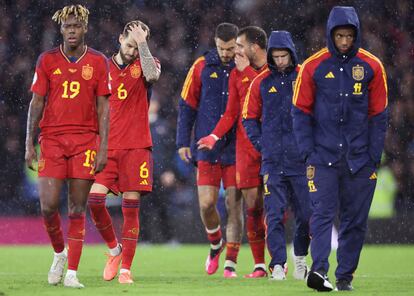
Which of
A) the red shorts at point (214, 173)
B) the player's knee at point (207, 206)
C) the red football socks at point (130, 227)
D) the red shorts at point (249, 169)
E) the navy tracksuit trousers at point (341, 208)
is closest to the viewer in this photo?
the navy tracksuit trousers at point (341, 208)

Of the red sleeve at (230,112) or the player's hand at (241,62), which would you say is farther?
the player's hand at (241,62)

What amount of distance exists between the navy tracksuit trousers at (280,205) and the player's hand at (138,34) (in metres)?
1.60

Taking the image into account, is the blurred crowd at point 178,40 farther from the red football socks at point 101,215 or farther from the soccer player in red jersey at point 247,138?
the red football socks at point 101,215

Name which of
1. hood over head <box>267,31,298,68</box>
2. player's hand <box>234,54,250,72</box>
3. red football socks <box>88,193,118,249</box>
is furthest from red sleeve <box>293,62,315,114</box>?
player's hand <box>234,54,250,72</box>

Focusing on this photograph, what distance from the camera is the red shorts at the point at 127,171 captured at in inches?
393

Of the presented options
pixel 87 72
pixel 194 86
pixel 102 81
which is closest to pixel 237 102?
pixel 194 86

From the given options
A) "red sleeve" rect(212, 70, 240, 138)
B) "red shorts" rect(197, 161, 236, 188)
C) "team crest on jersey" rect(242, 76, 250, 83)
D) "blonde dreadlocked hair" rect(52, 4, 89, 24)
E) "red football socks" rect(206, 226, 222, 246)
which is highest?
"blonde dreadlocked hair" rect(52, 4, 89, 24)

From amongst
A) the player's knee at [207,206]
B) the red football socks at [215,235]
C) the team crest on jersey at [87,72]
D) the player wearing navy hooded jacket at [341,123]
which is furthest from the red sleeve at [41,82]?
the red football socks at [215,235]

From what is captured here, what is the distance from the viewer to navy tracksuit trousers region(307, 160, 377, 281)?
860 centimetres

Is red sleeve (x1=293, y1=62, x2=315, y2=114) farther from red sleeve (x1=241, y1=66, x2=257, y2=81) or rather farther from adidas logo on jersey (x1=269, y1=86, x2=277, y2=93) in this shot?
red sleeve (x1=241, y1=66, x2=257, y2=81)

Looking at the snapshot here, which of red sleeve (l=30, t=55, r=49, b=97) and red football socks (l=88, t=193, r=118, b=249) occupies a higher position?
red sleeve (l=30, t=55, r=49, b=97)

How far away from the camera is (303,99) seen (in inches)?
344

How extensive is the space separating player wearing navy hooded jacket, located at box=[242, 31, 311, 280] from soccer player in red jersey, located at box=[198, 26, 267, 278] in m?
0.54

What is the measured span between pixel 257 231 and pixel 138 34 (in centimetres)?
232
